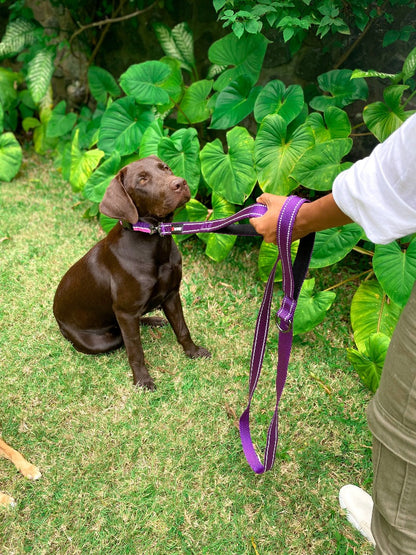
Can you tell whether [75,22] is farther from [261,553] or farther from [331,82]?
[261,553]

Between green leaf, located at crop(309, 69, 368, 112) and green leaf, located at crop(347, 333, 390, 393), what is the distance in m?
1.58

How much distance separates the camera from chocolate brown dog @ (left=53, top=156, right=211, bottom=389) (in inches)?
87.7

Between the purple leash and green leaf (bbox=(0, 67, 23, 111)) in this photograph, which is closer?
the purple leash

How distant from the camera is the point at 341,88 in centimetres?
313

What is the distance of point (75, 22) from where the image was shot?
16.8ft

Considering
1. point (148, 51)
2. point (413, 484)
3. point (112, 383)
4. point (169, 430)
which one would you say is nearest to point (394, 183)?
point (413, 484)

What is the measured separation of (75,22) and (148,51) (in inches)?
40.8

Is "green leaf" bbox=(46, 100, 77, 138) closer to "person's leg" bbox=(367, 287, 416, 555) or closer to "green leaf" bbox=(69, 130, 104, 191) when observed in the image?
"green leaf" bbox=(69, 130, 104, 191)

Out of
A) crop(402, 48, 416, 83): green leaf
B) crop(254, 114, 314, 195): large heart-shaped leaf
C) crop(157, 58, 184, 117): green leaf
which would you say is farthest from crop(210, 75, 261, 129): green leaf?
crop(402, 48, 416, 83): green leaf

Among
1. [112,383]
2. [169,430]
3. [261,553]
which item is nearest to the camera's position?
[261,553]

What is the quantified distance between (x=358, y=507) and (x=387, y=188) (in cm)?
154

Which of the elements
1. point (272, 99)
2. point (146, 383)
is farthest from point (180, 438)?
point (272, 99)

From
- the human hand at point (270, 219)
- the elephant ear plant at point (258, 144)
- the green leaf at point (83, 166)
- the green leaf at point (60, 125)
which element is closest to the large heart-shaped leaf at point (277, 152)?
the elephant ear plant at point (258, 144)

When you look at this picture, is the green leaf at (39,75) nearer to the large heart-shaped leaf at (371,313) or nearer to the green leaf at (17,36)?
the green leaf at (17,36)
